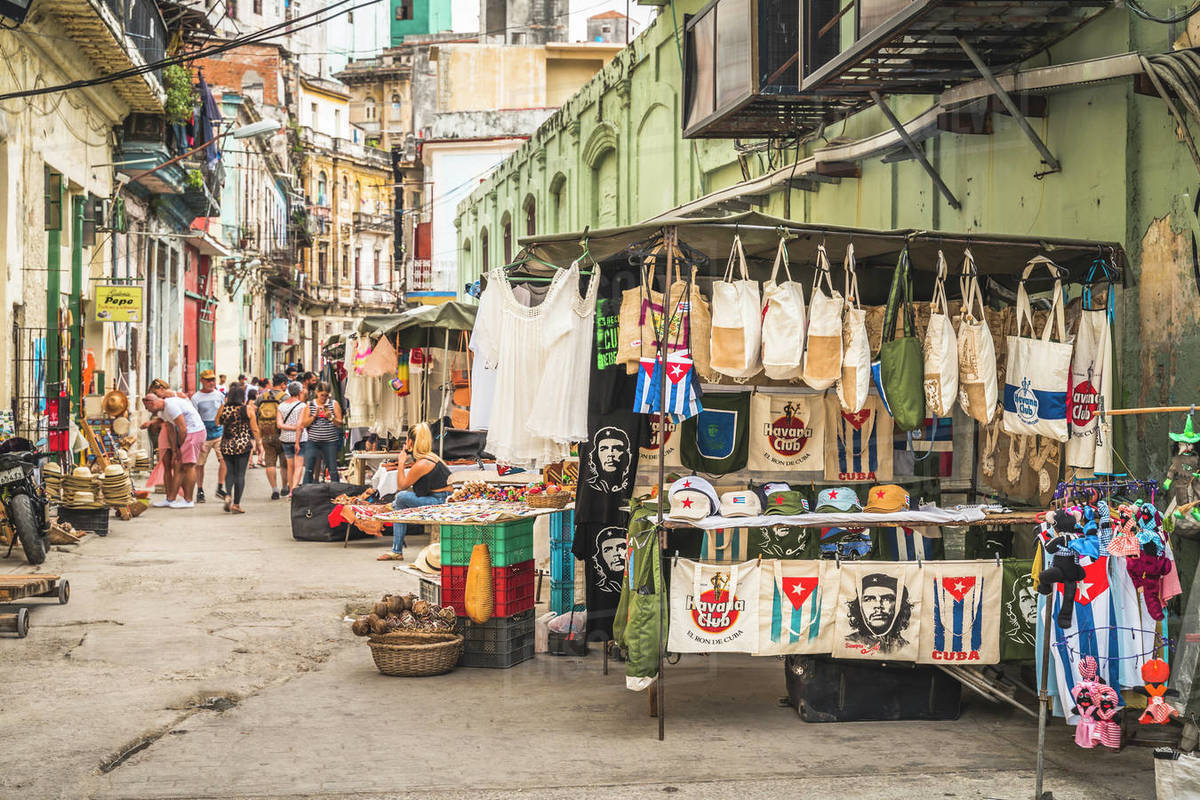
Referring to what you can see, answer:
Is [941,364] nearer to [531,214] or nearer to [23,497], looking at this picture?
[23,497]

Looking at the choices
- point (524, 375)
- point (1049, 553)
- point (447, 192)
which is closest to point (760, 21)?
point (524, 375)

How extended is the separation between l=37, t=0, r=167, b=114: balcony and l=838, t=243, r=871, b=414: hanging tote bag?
37.6ft

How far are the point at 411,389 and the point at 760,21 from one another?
7.06 meters

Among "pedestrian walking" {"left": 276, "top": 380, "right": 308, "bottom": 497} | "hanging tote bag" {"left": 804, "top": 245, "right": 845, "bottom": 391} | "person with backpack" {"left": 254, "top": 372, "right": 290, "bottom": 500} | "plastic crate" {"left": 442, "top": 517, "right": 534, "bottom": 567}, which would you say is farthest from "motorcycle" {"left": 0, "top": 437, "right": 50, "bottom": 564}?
"hanging tote bag" {"left": 804, "top": 245, "right": 845, "bottom": 391}

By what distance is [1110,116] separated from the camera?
735cm

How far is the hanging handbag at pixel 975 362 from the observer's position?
714cm

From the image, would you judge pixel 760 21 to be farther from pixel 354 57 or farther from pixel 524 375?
pixel 354 57

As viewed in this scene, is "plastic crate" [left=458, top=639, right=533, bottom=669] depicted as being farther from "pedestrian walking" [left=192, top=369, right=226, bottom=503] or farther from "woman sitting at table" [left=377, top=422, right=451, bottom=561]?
"pedestrian walking" [left=192, top=369, right=226, bottom=503]

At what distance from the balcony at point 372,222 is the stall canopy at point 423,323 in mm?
54739

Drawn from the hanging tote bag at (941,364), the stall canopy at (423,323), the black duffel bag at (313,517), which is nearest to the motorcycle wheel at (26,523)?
the black duffel bag at (313,517)

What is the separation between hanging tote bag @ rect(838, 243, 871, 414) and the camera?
279 inches

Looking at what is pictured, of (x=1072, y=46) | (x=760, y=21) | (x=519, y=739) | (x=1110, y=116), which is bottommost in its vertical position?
(x=519, y=739)

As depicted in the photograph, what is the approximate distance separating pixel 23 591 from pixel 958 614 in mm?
6731

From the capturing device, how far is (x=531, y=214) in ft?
89.9
